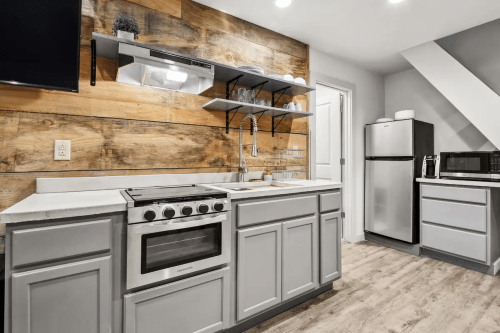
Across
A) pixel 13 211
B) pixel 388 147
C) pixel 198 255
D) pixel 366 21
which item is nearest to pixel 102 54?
pixel 13 211

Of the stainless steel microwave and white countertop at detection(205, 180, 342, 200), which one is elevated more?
the stainless steel microwave

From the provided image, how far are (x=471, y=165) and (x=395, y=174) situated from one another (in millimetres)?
795

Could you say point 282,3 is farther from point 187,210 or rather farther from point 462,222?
point 462,222

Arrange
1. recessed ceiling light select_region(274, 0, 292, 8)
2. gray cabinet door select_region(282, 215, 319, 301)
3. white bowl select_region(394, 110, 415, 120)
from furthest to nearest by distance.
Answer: white bowl select_region(394, 110, 415, 120) < recessed ceiling light select_region(274, 0, 292, 8) < gray cabinet door select_region(282, 215, 319, 301)

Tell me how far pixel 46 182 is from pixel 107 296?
91 cm

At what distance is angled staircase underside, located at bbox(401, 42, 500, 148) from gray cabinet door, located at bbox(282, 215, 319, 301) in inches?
93.9

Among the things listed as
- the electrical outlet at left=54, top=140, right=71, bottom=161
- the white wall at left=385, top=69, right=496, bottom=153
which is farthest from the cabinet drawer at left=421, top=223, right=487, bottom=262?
the electrical outlet at left=54, top=140, right=71, bottom=161

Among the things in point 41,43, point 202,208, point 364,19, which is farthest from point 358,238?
point 41,43

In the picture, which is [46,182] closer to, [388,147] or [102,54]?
[102,54]

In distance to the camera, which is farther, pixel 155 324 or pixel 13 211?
pixel 155 324

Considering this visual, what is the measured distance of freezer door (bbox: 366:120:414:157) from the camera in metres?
3.33

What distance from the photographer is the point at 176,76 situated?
1.98 meters

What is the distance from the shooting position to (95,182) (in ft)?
6.14

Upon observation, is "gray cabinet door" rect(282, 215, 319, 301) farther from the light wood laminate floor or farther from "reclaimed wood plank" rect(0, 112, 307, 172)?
"reclaimed wood plank" rect(0, 112, 307, 172)
